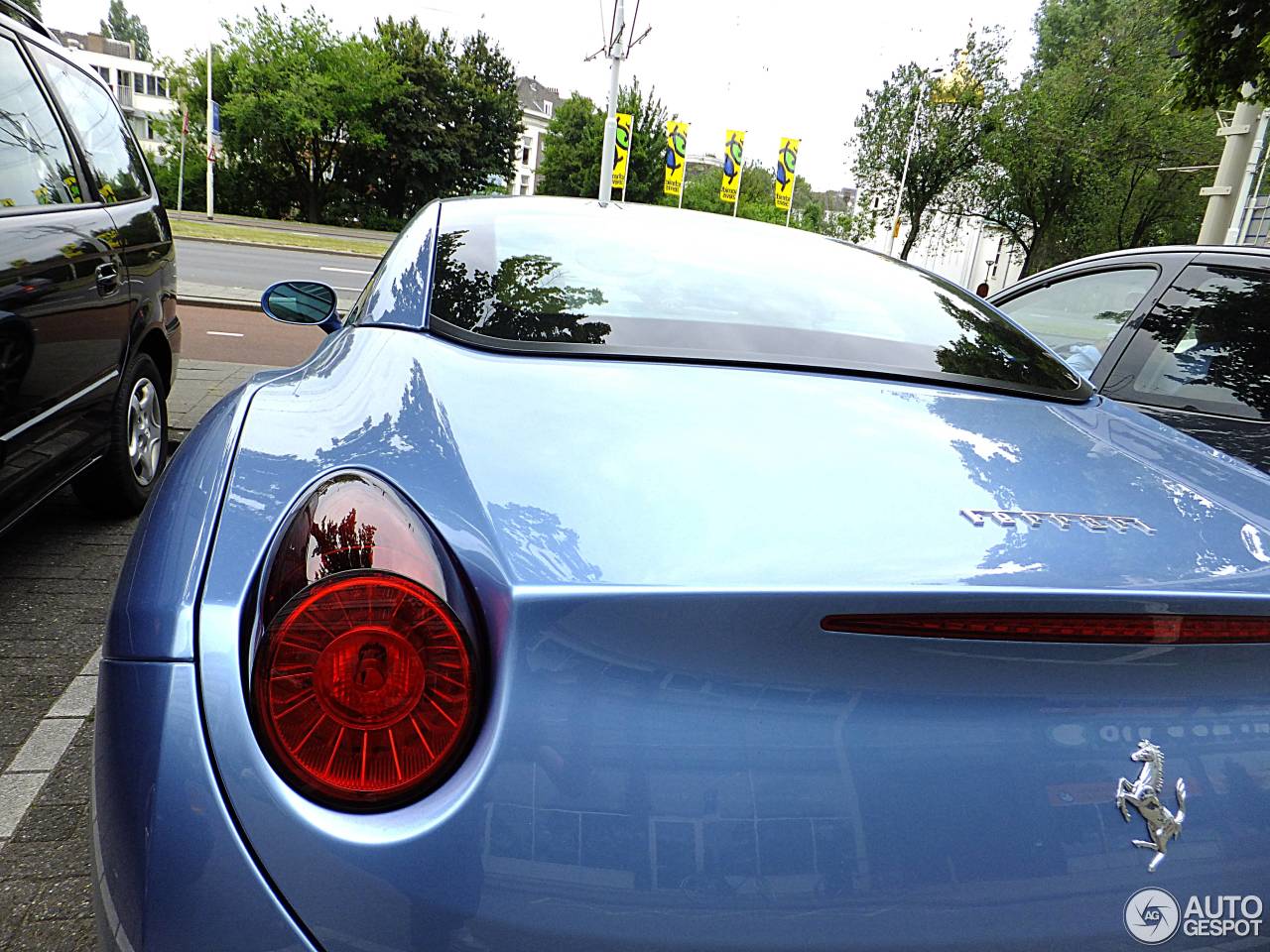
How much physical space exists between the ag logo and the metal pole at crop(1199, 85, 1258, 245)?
1603cm

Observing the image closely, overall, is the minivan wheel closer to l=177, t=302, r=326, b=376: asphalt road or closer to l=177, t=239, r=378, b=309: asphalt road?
l=177, t=302, r=326, b=376: asphalt road

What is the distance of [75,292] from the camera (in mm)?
→ 3152

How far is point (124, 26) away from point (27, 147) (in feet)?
450

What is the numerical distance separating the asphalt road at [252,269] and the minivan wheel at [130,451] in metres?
7.37

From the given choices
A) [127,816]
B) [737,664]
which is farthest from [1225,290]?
[127,816]

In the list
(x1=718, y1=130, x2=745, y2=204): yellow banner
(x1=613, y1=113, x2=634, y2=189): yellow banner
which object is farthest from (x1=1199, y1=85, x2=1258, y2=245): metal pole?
(x1=718, y1=130, x2=745, y2=204): yellow banner

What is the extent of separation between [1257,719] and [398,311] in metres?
1.55

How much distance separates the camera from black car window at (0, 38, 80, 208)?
2973 millimetres

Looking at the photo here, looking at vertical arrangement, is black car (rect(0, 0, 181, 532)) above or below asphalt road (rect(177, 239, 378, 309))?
above

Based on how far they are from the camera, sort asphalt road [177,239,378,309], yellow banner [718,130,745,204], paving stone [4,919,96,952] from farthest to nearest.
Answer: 1. yellow banner [718,130,745,204]
2. asphalt road [177,239,378,309]
3. paving stone [4,919,96,952]

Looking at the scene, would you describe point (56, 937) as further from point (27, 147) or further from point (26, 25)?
point (26, 25)

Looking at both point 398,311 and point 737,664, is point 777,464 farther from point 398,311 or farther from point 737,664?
point 398,311

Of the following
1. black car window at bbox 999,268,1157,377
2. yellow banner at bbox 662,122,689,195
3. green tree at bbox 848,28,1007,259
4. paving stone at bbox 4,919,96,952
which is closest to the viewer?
paving stone at bbox 4,919,96,952

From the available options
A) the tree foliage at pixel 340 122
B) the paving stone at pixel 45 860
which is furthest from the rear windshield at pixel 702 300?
the tree foliage at pixel 340 122
